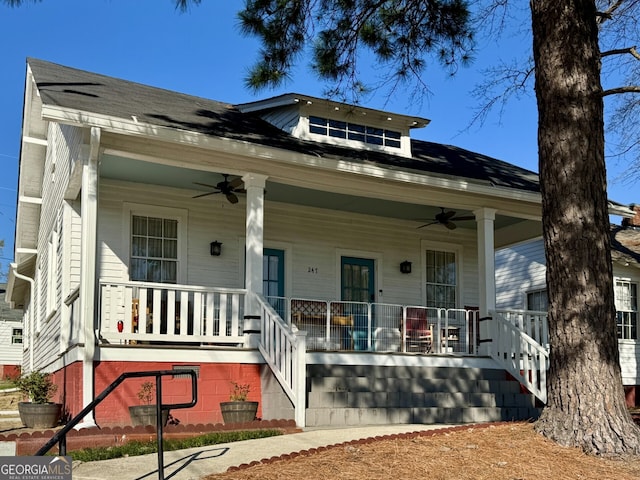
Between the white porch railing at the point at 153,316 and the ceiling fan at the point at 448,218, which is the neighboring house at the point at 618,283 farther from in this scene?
the white porch railing at the point at 153,316

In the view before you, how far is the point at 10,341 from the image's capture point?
37.5m

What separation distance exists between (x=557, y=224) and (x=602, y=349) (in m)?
1.28

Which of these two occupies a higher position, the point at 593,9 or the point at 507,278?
the point at 593,9

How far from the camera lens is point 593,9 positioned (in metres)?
8.07

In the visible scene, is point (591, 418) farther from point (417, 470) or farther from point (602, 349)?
point (417, 470)

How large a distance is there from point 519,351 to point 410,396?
237 centimetres

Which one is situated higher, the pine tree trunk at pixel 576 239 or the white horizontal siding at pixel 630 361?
the pine tree trunk at pixel 576 239

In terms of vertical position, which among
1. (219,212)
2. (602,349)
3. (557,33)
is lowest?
(602,349)

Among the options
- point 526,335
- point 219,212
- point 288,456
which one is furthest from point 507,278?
point 288,456

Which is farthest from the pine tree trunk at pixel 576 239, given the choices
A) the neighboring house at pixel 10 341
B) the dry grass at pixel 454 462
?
the neighboring house at pixel 10 341

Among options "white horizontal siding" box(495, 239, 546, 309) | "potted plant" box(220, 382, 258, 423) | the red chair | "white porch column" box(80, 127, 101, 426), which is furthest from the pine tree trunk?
"white horizontal siding" box(495, 239, 546, 309)

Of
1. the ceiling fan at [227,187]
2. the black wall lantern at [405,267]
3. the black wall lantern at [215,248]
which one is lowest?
the black wall lantern at [405,267]

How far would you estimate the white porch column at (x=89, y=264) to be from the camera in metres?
9.59

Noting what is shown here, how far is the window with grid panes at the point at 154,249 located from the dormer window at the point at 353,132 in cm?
339
